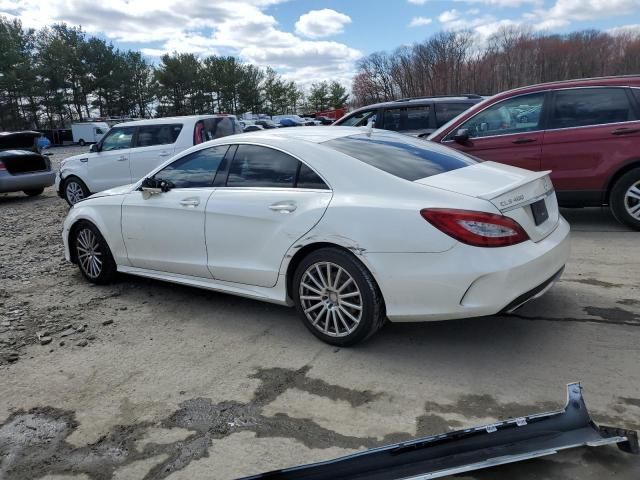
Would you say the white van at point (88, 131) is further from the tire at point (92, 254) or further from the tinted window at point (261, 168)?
the tinted window at point (261, 168)

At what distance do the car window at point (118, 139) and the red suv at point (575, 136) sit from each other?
21.1ft

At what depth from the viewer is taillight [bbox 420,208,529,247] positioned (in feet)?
10.4

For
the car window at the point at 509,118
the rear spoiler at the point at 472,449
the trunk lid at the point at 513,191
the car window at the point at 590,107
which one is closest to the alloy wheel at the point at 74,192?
the car window at the point at 509,118

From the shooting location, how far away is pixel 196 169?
4.63 m

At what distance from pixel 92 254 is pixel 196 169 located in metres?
1.68

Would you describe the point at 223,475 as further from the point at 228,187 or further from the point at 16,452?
the point at 228,187

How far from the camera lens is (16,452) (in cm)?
290

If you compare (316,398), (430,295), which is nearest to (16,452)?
Answer: (316,398)

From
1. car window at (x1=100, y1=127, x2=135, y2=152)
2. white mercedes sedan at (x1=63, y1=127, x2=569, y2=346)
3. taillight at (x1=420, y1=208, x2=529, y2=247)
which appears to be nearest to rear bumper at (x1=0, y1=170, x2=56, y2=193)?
car window at (x1=100, y1=127, x2=135, y2=152)

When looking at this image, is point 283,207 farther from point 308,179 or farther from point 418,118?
point 418,118

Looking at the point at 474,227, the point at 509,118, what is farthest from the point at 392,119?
the point at 474,227

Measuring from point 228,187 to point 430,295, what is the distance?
1.90m

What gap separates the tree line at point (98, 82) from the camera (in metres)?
56.6

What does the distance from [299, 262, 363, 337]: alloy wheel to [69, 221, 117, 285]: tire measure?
8.27ft
